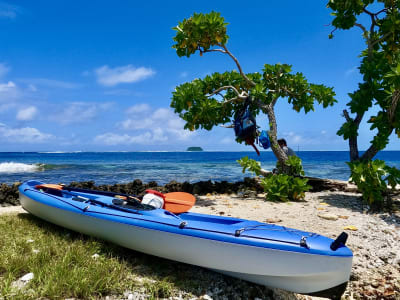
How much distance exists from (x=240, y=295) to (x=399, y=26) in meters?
7.90

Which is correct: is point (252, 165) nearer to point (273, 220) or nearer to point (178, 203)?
point (273, 220)

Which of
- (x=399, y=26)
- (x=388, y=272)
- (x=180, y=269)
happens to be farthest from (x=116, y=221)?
(x=399, y=26)

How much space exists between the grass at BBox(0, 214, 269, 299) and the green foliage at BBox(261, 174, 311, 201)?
14.8 ft

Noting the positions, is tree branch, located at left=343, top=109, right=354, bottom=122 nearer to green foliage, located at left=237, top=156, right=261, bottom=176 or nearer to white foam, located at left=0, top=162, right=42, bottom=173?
green foliage, located at left=237, top=156, right=261, bottom=176

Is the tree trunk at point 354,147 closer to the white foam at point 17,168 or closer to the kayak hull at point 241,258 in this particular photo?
the kayak hull at point 241,258

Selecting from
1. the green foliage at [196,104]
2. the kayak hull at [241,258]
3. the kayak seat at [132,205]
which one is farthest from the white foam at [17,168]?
the kayak hull at [241,258]

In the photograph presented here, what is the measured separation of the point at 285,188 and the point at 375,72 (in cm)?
397

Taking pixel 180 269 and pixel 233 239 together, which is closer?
pixel 233 239

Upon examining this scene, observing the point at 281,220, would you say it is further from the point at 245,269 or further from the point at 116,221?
the point at 116,221

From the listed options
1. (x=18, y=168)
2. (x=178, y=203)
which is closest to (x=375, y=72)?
(x=178, y=203)

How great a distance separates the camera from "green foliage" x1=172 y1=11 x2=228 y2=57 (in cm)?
745

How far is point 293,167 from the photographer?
866 cm

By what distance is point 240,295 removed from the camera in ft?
11.5

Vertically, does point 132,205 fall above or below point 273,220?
above
